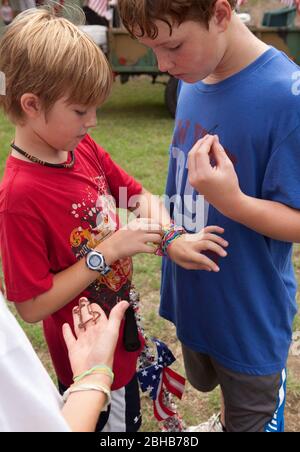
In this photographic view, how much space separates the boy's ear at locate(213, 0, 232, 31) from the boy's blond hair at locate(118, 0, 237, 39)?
1 centimetres

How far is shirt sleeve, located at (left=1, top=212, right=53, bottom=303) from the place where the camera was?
49.2 inches

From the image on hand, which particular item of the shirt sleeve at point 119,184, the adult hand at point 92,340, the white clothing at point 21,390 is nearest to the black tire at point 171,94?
the shirt sleeve at point 119,184

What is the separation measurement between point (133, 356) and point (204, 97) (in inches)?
32.7

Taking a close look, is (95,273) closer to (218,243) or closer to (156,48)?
(218,243)

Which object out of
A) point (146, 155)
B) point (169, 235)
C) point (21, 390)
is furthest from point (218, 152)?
point (146, 155)

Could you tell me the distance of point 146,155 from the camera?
5.25 m

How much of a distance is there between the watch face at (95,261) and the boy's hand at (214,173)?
1.10ft

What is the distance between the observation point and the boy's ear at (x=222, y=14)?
4.01 ft

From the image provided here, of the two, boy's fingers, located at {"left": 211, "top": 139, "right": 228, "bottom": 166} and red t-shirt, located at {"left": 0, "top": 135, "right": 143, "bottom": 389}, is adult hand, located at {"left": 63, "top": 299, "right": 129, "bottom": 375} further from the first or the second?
boy's fingers, located at {"left": 211, "top": 139, "right": 228, "bottom": 166}

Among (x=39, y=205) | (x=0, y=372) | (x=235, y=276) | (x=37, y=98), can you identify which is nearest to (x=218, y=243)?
(x=235, y=276)

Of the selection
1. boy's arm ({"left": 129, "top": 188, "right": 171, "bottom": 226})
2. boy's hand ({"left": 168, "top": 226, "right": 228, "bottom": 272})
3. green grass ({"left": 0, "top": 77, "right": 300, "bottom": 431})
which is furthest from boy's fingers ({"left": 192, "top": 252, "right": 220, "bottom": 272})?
green grass ({"left": 0, "top": 77, "right": 300, "bottom": 431})

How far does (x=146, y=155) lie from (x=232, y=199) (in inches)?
161

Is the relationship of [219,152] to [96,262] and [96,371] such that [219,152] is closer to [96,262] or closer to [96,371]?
[96,262]
